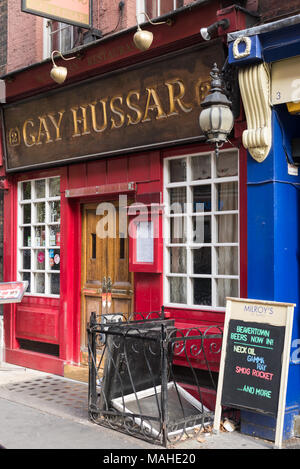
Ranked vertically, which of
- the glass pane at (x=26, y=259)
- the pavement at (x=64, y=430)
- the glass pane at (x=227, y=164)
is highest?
the glass pane at (x=227, y=164)

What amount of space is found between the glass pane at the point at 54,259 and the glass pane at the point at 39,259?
9.2 inches

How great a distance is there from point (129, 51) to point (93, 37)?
4.30 ft

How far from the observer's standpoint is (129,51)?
7.23 metres

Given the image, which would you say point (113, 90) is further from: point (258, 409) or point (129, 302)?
point (258, 409)

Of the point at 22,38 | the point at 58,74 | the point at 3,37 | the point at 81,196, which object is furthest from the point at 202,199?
the point at 3,37

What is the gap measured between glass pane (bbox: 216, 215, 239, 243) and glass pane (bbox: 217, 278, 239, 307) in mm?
465

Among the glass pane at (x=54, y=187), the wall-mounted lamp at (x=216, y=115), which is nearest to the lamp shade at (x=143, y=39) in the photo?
the wall-mounted lamp at (x=216, y=115)

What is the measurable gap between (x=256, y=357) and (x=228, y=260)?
139 centimetres

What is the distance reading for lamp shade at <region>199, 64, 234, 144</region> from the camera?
5.79m

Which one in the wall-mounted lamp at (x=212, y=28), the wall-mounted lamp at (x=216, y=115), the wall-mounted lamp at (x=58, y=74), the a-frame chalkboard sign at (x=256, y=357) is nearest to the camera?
the a-frame chalkboard sign at (x=256, y=357)

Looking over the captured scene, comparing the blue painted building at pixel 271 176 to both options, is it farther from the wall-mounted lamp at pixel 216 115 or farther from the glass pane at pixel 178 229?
the glass pane at pixel 178 229

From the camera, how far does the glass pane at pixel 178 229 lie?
7.12 metres

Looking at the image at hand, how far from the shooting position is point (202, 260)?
6.89 m

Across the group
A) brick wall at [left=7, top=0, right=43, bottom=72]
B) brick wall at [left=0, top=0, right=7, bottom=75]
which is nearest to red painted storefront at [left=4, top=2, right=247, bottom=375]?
brick wall at [left=7, top=0, right=43, bottom=72]
